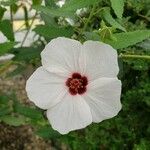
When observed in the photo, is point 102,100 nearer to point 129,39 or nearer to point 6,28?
point 129,39

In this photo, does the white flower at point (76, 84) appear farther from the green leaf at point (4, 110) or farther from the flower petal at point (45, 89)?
the green leaf at point (4, 110)

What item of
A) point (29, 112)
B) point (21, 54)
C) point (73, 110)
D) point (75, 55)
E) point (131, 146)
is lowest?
point (131, 146)

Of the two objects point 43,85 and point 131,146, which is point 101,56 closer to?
point 43,85

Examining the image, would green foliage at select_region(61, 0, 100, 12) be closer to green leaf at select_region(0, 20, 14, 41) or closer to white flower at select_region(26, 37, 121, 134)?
white flower at select_region(26, 37, 121, 134)

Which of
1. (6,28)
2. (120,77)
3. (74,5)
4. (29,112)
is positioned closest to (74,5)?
(74,5)

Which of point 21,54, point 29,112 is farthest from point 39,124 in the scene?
point 21,54

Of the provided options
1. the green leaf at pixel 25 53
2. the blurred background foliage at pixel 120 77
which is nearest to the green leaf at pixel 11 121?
the blurred background foliage at pixel 120 77

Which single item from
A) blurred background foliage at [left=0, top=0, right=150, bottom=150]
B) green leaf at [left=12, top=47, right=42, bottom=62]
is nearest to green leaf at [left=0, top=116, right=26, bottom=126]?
blurred background foliage at [left=0, top=0, right=150, bottom=150]
